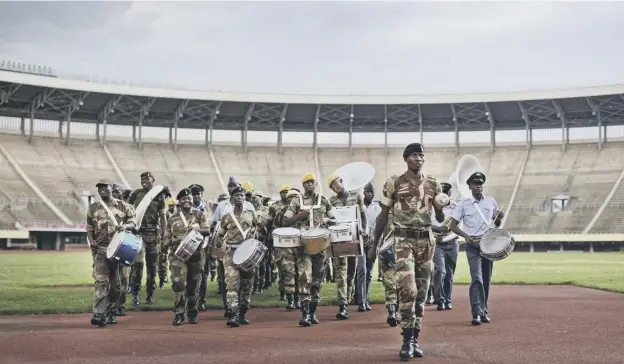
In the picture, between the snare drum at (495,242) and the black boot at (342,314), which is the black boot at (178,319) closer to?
the black boot at (342,314)

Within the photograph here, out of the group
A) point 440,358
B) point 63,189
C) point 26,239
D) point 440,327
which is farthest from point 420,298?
point 63,189

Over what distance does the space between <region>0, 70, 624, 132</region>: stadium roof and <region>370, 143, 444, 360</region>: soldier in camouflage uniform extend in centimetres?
4684

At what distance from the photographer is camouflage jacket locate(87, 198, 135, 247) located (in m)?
10.3

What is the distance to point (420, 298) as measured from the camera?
754 cm

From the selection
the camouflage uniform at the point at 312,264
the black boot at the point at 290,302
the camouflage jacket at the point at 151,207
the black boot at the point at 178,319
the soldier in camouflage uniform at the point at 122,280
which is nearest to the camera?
the camouflage uniform at the point at 312,264

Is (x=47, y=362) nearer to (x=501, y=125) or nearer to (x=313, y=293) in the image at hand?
(x=313, y=293)

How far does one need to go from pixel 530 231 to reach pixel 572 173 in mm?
7683

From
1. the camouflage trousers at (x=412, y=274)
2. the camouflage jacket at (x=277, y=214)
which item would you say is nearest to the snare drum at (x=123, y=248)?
the camouflage jacket at (x=277, y=214)

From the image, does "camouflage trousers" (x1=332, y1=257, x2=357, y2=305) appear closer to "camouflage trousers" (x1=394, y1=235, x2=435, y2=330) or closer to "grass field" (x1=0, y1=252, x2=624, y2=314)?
"grass field" (x1=0, y1=252, x2=624, y2=314)

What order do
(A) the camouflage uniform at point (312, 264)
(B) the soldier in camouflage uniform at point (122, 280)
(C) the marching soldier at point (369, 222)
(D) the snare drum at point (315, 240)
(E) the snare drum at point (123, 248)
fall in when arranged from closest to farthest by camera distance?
(E) the snare drum at point (123, 248), (D) the snare drum at point (315, 240), (A) the camouflage uniform at point (312, 264), (B) the soldier in camouflage uniform at point (122, 280), (C) the marching soldier at point (369, 222)

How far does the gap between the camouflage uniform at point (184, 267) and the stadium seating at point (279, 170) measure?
3838cm

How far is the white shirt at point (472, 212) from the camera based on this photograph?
32.6 ft

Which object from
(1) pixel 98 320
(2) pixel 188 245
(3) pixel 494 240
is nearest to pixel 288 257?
(2) pixel 188 245

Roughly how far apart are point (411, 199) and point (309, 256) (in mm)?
3026
